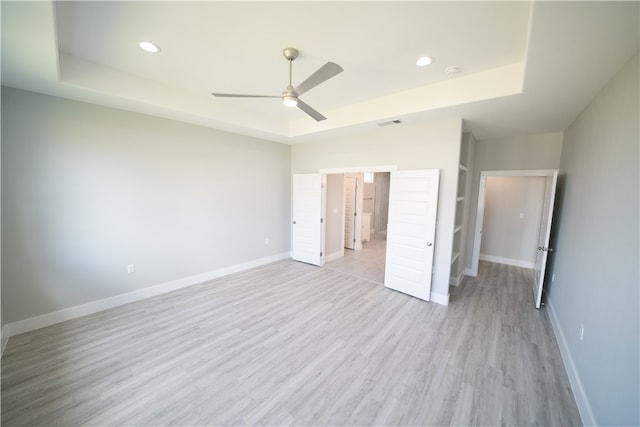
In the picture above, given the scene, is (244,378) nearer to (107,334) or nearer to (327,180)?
(107,334)

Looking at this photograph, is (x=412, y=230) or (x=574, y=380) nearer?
(x=574, y=380)

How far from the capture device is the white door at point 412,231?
11.6 ft

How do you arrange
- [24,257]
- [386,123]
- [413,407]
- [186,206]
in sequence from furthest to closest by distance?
1. [186,206]
2. [386,123]
3. [24,257]
4. [413,407]

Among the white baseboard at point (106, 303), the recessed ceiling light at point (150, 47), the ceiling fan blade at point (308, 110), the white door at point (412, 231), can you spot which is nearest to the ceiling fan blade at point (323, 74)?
the ceiling fan blade at point (308, 110)

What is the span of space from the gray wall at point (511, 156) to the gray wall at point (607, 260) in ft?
4.79

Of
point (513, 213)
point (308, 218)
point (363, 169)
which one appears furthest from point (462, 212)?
point (308, 218)

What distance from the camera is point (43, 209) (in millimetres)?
2756

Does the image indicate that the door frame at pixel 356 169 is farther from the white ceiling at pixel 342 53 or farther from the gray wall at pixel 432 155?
the white ceiling at pixel 342 53

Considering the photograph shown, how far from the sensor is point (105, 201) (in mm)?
3141

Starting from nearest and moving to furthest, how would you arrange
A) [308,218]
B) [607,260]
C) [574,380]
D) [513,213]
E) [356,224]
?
[607,260]
[574,380]
[308,218]
[513,213]
[356,224]

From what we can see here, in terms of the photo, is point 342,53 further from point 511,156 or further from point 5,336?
point 5,336

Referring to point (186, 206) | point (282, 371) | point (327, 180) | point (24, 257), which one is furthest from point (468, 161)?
point (24, 257)

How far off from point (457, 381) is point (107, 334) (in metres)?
3.77

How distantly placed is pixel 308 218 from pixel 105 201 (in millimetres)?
3393
